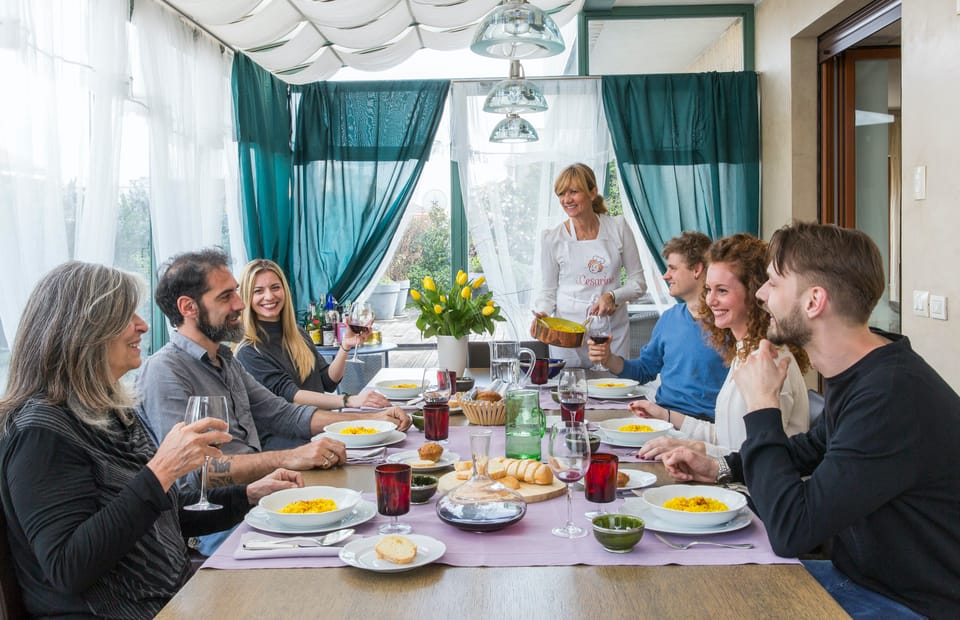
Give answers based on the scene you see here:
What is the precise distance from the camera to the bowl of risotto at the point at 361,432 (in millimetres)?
2268

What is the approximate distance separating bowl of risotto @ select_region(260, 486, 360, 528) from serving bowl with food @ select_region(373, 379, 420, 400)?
128 centimetres

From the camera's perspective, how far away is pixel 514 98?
12.0 ft

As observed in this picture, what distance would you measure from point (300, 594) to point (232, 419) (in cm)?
133

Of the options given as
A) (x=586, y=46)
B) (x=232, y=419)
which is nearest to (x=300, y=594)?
(x=232, y=419)

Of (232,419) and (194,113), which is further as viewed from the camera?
(194,113)

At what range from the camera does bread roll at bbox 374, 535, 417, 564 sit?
4.49ft

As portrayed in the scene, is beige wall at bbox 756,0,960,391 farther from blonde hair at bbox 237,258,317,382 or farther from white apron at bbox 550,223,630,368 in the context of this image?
blonde hair at bbox 237,258,317,382

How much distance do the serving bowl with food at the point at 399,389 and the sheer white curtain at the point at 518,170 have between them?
2.76 m

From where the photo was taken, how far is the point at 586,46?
5.93 m

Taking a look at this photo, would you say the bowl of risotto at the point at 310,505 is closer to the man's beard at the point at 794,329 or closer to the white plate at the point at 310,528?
the white plate at the point at 310,528

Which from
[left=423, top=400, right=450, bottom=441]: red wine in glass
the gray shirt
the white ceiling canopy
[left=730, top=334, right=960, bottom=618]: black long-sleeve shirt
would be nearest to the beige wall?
the white ceiling canopy

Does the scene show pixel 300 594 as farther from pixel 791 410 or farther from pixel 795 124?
pixel 795 124

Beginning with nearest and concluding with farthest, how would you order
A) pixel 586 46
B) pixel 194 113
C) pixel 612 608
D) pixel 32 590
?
pixel 612 608, pixel 32 590, pixel 194 113, pixel 586 46

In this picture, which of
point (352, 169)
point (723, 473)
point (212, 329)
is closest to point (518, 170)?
point (352, 169)
